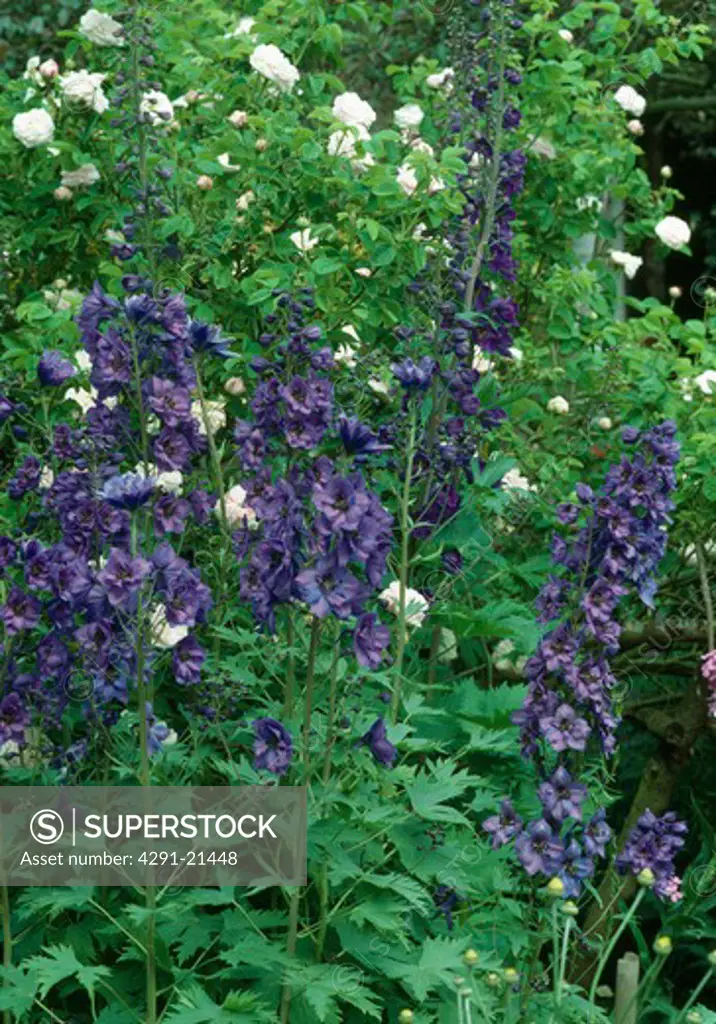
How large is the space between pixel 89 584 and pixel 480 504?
59.3 inches

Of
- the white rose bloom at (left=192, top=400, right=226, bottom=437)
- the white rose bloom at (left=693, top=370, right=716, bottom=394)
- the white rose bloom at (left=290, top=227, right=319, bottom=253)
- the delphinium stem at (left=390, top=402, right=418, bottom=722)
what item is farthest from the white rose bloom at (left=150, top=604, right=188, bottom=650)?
the white rose bloom at (left=693, top=370, right=716, bottom=394)

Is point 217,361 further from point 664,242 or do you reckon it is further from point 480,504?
point 664,242

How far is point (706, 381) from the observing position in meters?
4.29

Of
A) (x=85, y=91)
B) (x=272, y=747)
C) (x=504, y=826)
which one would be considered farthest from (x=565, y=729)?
(x=85, y=91)

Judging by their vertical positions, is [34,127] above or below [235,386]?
above

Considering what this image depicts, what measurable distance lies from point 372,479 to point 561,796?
0.87 metres

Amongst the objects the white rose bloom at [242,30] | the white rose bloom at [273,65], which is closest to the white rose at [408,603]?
the white rose bloom at [273,65]

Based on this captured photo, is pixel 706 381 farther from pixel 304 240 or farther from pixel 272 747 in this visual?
pixel 272 747

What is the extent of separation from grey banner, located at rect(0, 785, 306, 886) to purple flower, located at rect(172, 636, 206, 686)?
22 centimetres

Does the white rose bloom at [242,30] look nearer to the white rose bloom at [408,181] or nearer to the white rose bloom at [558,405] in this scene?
the white rose bloom at [408,181]

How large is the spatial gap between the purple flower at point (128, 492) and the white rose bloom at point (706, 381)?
6.73 feet

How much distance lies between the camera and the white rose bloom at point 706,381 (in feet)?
13.8

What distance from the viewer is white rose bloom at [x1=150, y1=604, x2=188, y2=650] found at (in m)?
2.83

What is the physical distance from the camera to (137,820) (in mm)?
3037
